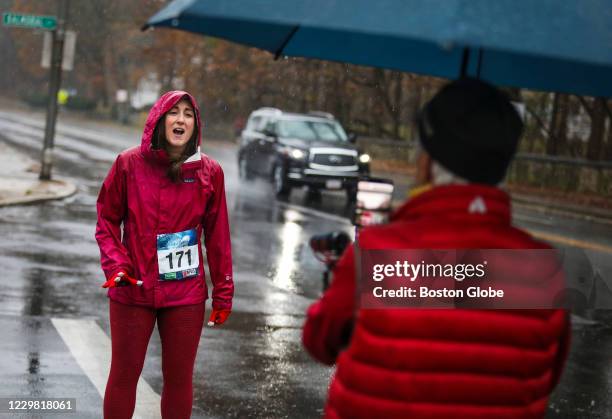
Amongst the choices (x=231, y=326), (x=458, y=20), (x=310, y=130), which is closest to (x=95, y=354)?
(x=231, y=326)

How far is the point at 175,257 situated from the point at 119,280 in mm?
293

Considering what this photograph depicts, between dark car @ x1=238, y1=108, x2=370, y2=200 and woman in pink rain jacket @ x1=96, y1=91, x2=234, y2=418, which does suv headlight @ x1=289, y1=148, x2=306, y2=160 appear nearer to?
dark car @ x1=238, y1=108, x2=370, y2=200

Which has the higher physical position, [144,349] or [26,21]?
[26,21]

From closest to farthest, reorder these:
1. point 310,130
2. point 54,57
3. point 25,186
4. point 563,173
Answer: point 25,186 → point 54,57 → point 310,130 → point 563,173

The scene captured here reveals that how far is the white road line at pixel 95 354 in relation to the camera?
7082 mm

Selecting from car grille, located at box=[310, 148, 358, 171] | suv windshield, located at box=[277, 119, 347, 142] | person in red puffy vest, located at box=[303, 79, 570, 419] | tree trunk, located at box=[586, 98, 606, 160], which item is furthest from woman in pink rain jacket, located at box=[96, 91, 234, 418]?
tree trunk, located at box=[586, 98, 606, 160]

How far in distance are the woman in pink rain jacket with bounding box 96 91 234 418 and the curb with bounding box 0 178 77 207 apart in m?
12.9

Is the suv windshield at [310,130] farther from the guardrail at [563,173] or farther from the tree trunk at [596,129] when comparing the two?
the tree trunk at [596,129]

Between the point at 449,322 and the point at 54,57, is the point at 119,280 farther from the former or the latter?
the point at 54,57

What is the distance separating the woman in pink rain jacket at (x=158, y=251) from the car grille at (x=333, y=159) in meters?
20.9

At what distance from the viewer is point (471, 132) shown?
9.73 ft

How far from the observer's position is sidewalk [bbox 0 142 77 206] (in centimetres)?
1891

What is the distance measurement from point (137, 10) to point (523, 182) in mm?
44769

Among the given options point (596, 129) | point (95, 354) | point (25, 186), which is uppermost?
point (596, 129)
